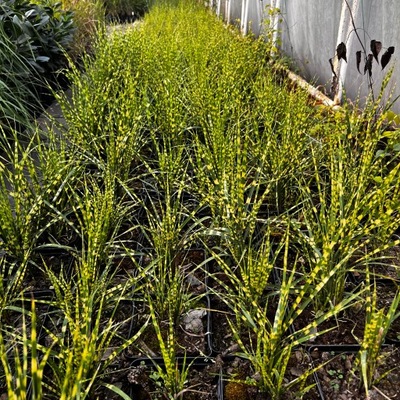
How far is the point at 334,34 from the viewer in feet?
9.59

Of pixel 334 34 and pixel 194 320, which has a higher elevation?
pixel 334 34

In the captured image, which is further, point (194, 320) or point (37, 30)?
point (37, 30)

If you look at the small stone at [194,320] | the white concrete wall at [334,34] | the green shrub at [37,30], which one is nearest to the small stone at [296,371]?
the small stone at [194,320]

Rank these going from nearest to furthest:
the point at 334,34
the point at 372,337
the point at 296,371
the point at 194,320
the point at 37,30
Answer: the point at 372,337
the point at 296,371
the point at 194,320
the point at 334,34
the point at 37,30

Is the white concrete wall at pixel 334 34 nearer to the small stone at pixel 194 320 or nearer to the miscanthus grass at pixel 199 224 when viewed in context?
Result: the miscanthus grass at pixel 199 224

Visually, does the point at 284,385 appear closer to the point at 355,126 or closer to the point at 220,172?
the point at 220,172

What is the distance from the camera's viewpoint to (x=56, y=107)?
11.9 feet

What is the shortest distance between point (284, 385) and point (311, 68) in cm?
281

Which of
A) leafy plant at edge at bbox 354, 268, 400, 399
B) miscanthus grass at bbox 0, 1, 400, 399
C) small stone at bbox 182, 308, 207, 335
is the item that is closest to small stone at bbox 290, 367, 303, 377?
miscanthus grass at bbox 0, 1, 400, 399

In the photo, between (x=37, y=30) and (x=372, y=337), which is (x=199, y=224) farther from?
(x=37, y=30)

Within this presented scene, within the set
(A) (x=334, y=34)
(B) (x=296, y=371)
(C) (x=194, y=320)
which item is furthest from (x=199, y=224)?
(A) (x=334, y=34)

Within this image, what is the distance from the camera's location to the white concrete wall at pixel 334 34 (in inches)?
92.1

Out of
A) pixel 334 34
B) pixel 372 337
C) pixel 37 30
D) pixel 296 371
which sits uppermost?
pixel 37 30

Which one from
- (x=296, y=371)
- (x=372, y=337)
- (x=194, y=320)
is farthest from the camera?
(x=194, y=320)
